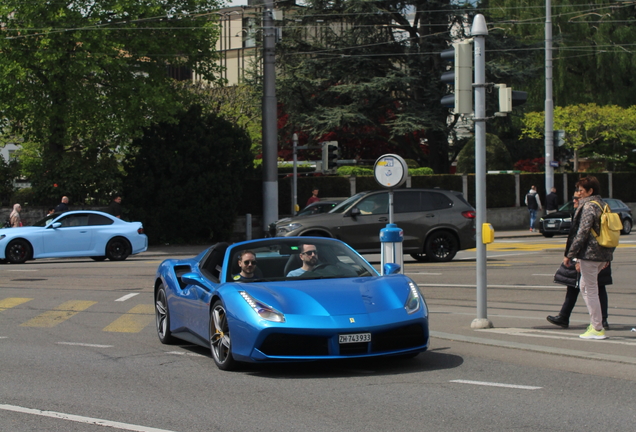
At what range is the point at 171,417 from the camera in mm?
5973

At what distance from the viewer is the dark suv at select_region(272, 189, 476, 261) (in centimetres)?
2067

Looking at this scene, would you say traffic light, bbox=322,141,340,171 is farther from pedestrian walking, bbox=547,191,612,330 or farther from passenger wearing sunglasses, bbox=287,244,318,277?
passenger wearing sunglasses, bbox=287,244,318,277

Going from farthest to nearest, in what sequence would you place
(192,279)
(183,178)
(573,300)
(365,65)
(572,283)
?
1. (365,65)
2. (183,178)
3. (573,300)
4. (572,283)
5. (192,279)

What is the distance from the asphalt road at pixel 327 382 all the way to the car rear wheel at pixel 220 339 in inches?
5.2

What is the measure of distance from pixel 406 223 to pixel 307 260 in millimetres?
12413

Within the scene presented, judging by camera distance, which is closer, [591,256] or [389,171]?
[591,256]

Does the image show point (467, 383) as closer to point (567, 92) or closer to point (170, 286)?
point (170, 286)

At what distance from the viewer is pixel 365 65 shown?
140 ft

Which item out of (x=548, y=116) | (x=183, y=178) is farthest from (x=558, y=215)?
(x=183, y=178)

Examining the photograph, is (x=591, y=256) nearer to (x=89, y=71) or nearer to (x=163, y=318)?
(x=163, y=318)

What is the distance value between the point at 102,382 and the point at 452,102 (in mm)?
5158

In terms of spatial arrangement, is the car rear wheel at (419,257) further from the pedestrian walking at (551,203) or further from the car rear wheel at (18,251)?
the pedestrian walking at (551,203)

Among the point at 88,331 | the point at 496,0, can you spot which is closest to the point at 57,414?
the point at 88,331

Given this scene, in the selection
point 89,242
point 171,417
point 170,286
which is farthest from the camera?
point 89,242
